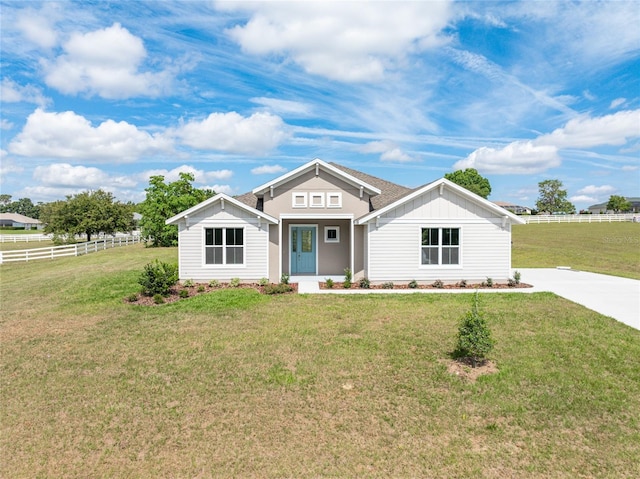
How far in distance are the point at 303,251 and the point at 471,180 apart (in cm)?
6529

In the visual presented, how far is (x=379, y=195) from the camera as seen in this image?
19.3 metres

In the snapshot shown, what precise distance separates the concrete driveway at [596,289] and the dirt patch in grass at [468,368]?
16.0 feet

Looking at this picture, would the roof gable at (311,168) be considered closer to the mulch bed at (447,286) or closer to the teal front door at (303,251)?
the teal front door at (303,251)

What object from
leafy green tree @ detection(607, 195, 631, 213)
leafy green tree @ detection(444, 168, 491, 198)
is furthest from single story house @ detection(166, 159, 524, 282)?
leafy green tree @ detection(607, 195, 631, 213)

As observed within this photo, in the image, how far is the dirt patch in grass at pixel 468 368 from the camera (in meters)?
6.53

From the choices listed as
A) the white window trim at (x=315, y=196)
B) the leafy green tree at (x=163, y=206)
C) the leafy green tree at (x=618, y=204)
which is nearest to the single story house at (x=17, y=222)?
the leafy green tree at (x=163, y=206)

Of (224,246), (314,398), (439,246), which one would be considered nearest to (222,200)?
(224,246)

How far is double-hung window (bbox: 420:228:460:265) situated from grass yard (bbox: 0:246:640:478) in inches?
201

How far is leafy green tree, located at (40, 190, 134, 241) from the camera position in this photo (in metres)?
37.3

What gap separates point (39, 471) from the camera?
4207 mm

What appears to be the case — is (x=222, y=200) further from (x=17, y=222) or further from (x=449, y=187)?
(x=17, y=222)

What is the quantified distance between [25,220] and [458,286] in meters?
131

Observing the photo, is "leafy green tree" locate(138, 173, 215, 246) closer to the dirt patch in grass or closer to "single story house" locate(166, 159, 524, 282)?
"single story house" locate(166, 159, 524, 282)

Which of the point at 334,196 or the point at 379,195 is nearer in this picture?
the point at 334,196
